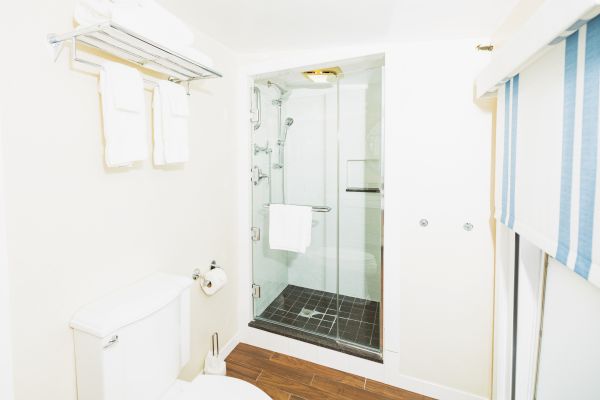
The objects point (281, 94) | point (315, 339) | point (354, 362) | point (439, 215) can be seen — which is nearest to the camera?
point (439, 215)

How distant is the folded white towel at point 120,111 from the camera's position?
1036 millimetres

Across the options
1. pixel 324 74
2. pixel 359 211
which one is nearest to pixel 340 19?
pixel 324 74

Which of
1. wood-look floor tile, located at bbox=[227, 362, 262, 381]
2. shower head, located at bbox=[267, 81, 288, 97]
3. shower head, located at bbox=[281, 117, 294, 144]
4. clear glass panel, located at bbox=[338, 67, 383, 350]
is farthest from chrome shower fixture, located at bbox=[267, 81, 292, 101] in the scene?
wood-look floor tile, located at bbox=[227, 362, 262, 381]

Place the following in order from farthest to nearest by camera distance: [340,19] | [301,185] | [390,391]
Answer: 1. [301,185]
2. [390,391]
3. [340,19]

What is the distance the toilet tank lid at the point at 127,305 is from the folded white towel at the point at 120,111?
545mm

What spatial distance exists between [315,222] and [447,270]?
999 mm

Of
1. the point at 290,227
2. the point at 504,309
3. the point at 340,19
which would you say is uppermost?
the point at 340,19

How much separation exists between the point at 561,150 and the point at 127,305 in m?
1.58

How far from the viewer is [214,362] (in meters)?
1.79

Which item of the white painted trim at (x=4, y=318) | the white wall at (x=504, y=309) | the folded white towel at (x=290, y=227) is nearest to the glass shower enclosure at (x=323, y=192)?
the folded white towel at (x=290, y=227)

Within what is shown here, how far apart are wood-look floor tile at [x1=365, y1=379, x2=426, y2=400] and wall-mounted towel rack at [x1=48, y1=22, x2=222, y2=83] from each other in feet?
6.67

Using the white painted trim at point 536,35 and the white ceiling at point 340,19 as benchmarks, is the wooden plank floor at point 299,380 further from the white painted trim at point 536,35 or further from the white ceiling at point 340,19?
the white ceiling at point 340,19

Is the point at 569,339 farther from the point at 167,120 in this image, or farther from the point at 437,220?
the point at 167,120

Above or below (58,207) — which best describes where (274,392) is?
below
